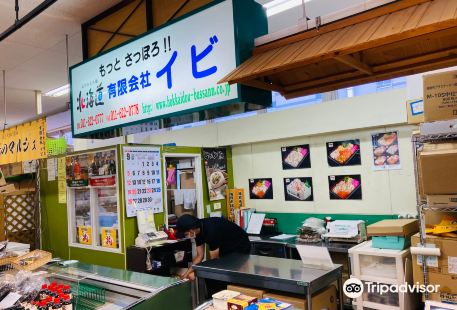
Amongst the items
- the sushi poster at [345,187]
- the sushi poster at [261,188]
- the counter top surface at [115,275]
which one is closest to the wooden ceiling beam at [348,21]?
the counter top surface at [115,275]

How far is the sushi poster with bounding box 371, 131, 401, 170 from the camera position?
4.34 metres

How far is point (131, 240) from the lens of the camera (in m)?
4.27

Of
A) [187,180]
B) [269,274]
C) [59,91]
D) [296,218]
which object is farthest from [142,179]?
[59,91]

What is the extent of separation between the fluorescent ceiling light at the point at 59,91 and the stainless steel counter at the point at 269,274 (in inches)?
174

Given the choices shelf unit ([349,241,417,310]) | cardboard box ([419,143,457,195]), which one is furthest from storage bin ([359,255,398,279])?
cardboard box ([419,143,457,195])

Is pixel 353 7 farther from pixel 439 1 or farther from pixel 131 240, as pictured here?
pixel 131 240

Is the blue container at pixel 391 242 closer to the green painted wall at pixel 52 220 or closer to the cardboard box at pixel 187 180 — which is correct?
the cardboard box at pixel 187 180

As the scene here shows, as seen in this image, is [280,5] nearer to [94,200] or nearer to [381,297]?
[381,297]

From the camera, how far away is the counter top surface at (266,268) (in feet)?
9.68

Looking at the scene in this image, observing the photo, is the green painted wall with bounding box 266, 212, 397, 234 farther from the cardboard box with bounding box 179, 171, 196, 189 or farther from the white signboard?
the white signboard

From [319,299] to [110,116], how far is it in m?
2.21

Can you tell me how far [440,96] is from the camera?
9.41 ft

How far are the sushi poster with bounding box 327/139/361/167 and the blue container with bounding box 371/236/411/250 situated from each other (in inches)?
45.2
